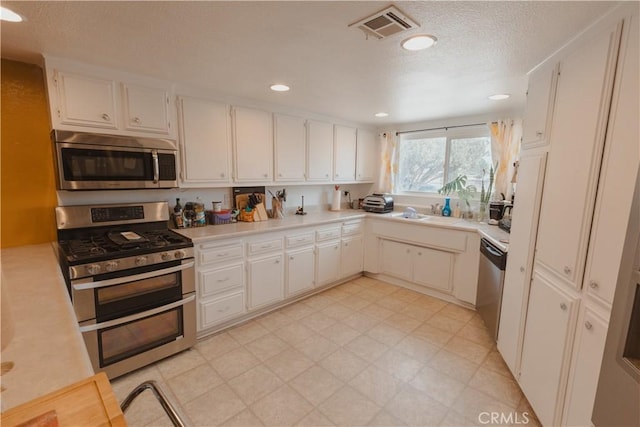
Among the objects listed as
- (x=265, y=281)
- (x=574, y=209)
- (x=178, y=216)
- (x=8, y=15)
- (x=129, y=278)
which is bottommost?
(x=265, y=281)

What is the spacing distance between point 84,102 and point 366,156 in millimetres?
3301

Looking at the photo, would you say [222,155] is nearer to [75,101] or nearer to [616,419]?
[75,101]

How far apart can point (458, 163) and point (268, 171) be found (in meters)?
2.46

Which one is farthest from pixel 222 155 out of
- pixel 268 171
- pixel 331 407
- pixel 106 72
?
pixel 331 407

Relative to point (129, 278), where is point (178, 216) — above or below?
above

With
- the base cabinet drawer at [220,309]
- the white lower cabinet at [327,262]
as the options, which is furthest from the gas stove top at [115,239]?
the white lower cabinet at [327,262]

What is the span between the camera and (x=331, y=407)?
5.93ft

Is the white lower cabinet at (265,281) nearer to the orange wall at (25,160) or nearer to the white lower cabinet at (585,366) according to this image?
the orange wall at (25,160)

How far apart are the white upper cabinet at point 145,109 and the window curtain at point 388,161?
9.64ft

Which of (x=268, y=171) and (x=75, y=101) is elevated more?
(x=75, y=101)

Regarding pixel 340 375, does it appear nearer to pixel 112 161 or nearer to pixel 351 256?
pixel 351 256

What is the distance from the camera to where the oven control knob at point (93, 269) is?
5.90 feet

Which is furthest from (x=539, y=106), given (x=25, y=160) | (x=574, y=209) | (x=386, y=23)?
(x=25, y=160)

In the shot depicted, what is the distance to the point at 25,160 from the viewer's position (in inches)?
81.7
